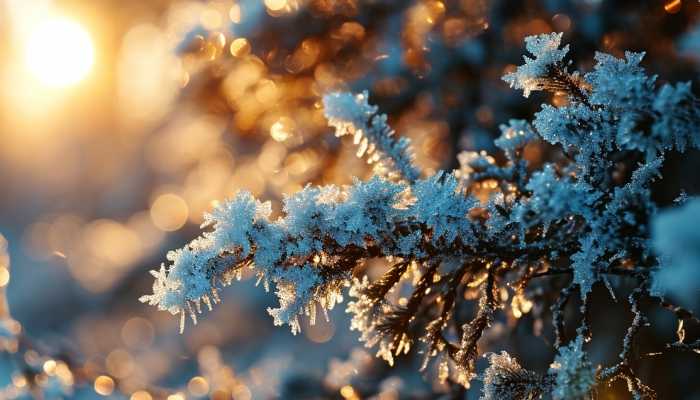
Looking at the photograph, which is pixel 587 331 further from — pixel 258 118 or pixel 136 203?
pixel 136 203

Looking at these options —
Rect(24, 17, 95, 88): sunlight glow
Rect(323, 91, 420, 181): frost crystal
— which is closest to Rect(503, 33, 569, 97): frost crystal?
Rect(323, 91, 420, 181): frost crystal

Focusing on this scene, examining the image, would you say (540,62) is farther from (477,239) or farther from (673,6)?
(673,6)

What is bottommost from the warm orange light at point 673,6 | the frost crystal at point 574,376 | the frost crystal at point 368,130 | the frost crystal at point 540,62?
the frost crystal at point 574,376

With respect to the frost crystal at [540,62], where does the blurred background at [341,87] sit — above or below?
above

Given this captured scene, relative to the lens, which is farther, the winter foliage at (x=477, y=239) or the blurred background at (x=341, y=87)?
the blurred background at (x=341, y=87)

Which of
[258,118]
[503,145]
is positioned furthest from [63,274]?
[503,145]

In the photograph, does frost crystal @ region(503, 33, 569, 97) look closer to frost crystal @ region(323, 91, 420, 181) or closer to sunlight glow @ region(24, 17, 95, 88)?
frost crystal @ region(323, 91, 420, 181)

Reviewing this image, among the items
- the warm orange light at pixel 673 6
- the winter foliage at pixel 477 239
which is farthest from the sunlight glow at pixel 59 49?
the winter foliage at pixel 477 239

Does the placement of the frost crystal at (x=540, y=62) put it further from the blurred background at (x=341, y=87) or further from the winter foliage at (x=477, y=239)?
the blurred background at (x=341, y=87)
